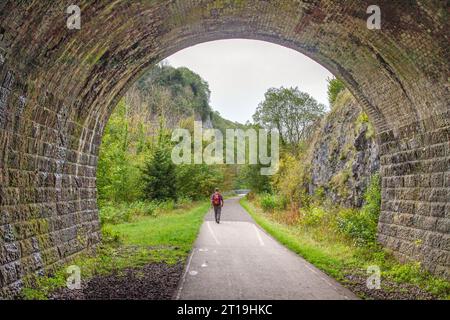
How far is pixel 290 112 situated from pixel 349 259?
32.0 metres

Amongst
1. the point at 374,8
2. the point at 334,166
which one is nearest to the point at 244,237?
the point at 334,166

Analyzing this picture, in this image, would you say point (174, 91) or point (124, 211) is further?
point (174, 91)

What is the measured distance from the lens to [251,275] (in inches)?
319

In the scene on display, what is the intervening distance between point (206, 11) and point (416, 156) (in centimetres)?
603

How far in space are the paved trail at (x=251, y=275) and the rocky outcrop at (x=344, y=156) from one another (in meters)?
4.05

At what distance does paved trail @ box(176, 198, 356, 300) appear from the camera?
21.7 ft

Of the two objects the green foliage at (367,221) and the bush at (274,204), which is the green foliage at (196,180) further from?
the green foliage at (367,221)

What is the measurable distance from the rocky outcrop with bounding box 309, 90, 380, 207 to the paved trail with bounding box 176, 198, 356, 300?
4.05 metres

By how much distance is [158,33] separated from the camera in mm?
9195

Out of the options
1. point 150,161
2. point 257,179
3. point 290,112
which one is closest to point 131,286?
point 150,161

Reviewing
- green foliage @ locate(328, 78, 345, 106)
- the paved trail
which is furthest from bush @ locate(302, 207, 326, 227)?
green foliage @ locate(328, 78, 345, 106)

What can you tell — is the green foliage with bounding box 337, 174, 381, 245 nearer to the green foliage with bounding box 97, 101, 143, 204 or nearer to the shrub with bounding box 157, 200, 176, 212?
the green foliage with bounding box 97, 101, 143, 204

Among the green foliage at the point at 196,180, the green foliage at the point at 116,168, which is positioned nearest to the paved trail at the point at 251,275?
the green foliage at the point at 116,168

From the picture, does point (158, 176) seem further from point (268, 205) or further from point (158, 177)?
point (268, 205)
